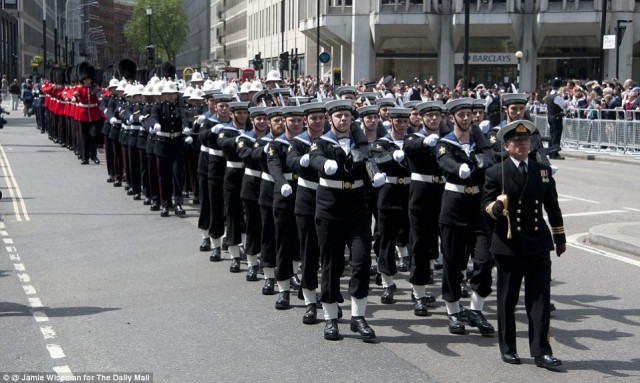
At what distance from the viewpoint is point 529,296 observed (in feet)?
25.7

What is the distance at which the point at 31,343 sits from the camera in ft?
27.9

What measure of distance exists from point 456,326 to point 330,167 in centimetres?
177

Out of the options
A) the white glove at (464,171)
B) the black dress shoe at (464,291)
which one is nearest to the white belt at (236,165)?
the black dress shoe at (464,291)

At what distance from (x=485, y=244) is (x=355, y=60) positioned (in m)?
58.1

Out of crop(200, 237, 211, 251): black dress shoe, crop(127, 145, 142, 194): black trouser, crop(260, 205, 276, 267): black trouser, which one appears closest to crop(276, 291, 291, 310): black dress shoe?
crop(260, 205, 276, 267): black trouser

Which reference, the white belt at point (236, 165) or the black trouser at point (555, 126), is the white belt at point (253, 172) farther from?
the black trouser at point (555, 126)

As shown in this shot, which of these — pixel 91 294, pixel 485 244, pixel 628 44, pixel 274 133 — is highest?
pixel 628 44

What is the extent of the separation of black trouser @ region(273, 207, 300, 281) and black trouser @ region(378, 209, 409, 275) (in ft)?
3.12

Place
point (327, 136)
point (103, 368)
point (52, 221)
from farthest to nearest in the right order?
point (52, 221)
point (327, 136)
point (103, 368)

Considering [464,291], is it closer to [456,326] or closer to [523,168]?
[456,326]

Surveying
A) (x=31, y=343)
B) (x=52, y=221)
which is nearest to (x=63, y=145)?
(x=52, y=221)

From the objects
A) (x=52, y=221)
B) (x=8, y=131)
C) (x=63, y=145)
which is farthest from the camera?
(x=8, y=131)

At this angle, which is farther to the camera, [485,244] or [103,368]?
[485,244]

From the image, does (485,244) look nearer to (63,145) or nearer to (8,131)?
Answer: (63,145)
